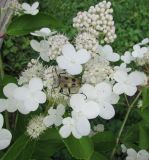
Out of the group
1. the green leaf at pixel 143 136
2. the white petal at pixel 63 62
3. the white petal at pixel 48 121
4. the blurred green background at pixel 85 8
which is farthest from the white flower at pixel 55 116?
the blurred green background at pixel 85 8

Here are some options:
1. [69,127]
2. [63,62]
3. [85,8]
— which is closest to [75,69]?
[63,62]

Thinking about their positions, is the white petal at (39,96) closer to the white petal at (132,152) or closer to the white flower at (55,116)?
the white flower at (55,116)

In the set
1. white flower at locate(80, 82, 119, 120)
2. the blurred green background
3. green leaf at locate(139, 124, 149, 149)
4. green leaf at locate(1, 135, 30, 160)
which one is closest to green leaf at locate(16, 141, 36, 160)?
green leaf at locate(1, 135, 30, 160)

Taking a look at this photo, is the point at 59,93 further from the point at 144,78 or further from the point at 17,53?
the point at 17,53

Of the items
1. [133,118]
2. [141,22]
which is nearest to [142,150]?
[133,118]

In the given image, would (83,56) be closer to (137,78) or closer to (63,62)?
(63,62)
